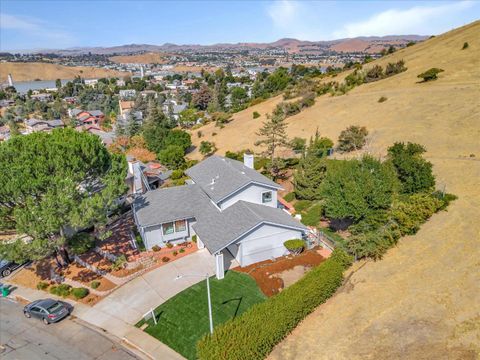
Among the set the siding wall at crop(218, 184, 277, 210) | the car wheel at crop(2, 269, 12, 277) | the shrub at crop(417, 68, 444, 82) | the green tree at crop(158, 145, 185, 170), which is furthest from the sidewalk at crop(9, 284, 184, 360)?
the shrub at crop(417, 68, 444, 82)

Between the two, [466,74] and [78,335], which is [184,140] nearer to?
[78,335]

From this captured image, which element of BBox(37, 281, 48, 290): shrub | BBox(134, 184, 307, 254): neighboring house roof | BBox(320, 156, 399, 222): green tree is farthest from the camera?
BBox(320, 156, 399, 222): green tree

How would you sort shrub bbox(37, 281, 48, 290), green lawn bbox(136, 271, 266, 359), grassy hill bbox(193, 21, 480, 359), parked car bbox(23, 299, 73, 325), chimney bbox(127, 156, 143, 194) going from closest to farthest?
grassy hill bbox(193, 21, 480, 359) < green lawn bbox(136, 271, 266, 359) < parked car bbox(23, 299, 73, 325) < shrub bbox(37, 281, 48, 290) < chimney bbox(127, 156, 143, 194)

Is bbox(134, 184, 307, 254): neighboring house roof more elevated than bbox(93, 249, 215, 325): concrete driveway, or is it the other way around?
bbox(134, 184, 307, 254): neighboring house roof

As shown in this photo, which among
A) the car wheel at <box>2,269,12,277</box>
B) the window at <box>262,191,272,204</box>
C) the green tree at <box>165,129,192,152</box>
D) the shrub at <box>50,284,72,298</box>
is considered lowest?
the car wheel at <box>2,269,12,277</box>

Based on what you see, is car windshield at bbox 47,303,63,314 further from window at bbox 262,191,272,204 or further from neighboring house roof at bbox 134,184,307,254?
window at bbox 262,191,272,204

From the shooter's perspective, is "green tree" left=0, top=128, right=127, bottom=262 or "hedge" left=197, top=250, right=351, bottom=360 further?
"green tree" left=0, top=128, right=127, bottom=262

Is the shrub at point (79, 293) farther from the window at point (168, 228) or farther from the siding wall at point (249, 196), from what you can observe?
the siding wall at point (249, 196)

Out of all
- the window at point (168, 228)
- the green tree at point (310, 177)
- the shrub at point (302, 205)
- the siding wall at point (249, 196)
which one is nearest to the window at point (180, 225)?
the window at point (168, 228)
